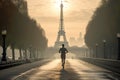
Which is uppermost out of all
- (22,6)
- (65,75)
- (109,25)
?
(22,6)

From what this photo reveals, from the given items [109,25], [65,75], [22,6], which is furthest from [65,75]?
[22,6]

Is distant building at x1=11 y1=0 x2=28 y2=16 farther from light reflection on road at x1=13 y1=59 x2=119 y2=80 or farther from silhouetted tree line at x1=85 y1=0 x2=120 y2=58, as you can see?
light reflection on road at x1=13 y1=59 x2=119 y2=80

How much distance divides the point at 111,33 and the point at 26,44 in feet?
93.7

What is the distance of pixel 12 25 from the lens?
338 feet

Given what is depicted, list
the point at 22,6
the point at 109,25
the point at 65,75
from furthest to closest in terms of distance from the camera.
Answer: the point at 22,6, the point at 109,25, the point at 65,75

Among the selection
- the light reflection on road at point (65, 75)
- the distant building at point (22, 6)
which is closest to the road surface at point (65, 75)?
the light reflection on road at point (65, 75)

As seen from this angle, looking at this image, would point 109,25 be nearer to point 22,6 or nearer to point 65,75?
point 22,6

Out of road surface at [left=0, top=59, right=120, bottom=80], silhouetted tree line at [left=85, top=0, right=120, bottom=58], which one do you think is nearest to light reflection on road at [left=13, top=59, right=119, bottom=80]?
road surface at [left=0, top=59, right=120, bottom=80]

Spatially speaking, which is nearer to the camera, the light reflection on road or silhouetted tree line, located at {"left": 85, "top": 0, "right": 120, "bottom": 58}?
the light reflection on road

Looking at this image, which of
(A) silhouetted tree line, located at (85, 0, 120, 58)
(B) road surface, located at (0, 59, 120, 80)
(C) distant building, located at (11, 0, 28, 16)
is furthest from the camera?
(C) distant building, located at (11, 0, 28, 16)

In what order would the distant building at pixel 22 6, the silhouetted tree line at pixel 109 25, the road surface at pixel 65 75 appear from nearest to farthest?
the road surface at pixel 65 75 < the silhouetted tree line at pixel 109 25 < the distant building at pixel 22 6

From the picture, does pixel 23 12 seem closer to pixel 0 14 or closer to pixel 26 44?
pixel 26 44

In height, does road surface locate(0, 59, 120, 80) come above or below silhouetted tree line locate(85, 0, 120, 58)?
below

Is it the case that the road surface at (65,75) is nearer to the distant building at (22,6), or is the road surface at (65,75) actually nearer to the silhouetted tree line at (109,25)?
the silhouetted tree line at (109,25)
